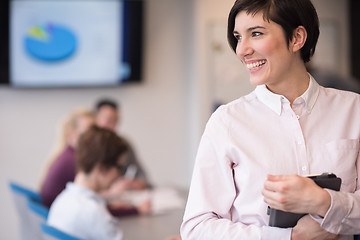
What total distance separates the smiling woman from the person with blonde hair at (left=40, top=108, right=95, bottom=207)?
6.84 feet

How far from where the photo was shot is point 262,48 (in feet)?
3.91

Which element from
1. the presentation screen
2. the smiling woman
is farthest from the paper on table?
Result: the smiling woman

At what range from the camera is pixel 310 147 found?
1253 millimetres

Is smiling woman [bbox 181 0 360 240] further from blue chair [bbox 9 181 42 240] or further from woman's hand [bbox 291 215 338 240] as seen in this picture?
blue chair [bbox 9 181 42 240]

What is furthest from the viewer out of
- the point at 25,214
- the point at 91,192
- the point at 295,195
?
the point at 25,214

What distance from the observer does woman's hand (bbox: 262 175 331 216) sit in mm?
1085

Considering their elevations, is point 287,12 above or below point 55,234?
above

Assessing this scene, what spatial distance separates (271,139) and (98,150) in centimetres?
151

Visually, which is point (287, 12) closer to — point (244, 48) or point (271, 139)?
point (244, 48)

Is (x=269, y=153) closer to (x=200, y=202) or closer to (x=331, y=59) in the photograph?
(x=200, y=202)

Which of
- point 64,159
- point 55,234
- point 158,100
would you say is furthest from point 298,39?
point 158,100

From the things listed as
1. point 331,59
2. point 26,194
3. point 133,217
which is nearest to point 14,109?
point 26,194

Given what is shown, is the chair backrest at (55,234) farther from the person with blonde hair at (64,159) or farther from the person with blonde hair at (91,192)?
the person with blonde hair at (64,159)

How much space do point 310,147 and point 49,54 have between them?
3727mm
